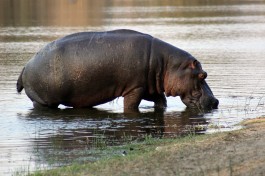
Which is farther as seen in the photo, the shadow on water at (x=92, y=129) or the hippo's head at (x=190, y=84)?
the hippo's head at (x=190, y=84)

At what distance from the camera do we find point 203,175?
736 centimetres

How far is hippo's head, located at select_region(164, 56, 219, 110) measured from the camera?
44.7 ft

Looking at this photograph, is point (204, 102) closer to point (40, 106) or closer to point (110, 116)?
point (110, 116)

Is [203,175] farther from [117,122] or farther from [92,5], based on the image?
[92,5]

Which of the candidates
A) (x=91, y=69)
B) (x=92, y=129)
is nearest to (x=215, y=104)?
(x=91, y=69)

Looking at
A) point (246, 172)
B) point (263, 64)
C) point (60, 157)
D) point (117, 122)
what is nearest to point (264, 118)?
point (117, 122)

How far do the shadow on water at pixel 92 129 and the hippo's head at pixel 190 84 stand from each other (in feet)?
1.09

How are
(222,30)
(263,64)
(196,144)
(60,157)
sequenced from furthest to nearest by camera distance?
(222,30) → (263,64) → (60,157) → (196,144)

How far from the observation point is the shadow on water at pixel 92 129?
1005 cm

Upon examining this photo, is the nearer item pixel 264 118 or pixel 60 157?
pixel 60 157

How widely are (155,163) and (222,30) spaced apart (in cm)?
2712

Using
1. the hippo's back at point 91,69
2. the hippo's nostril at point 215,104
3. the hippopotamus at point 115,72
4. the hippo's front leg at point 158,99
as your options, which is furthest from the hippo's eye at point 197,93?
the hippo's back at point 91,69

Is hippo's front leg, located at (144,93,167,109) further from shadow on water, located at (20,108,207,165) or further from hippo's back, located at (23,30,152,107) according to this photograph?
hippo's back, located at (23,30,152,107)

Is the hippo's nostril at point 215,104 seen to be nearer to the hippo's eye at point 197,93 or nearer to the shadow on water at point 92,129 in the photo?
the hippo's eye at point 197,93
